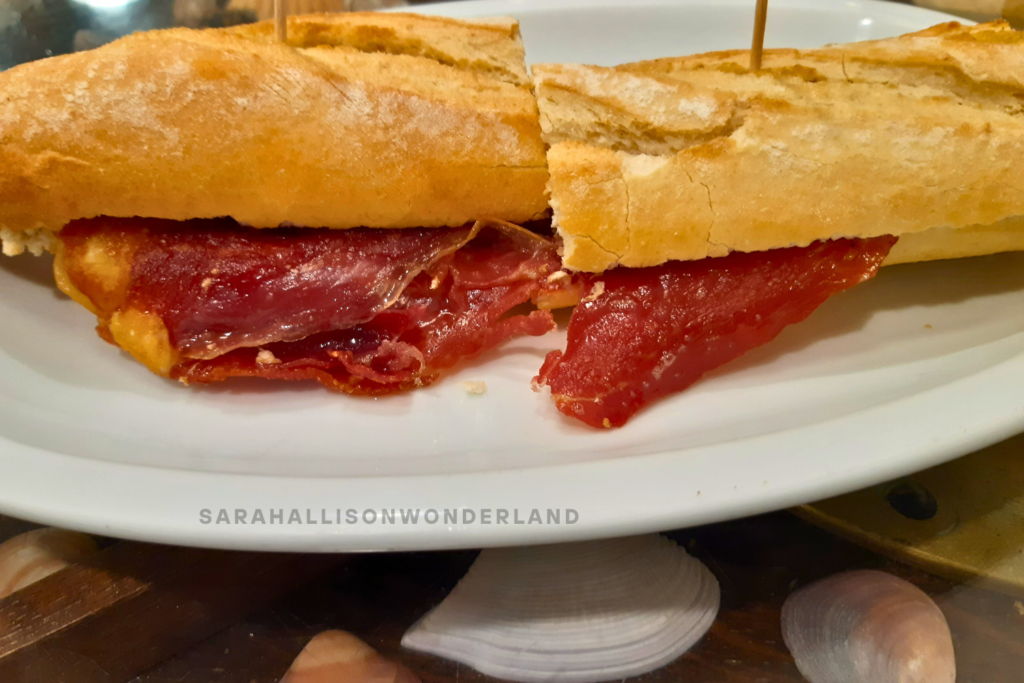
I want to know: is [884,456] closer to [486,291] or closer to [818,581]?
[818,581]

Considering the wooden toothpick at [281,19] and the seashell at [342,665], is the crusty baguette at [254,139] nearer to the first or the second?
the wooden toothpick at [281,19]

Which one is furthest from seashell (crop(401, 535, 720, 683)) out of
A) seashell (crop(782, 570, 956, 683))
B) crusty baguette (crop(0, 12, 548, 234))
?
crusty baguette (crop(0, 12, 548, 234))

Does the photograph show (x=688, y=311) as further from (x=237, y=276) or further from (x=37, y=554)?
(x=37, y=554)

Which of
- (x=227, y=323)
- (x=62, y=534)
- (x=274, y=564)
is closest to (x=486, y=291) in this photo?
(x=227, y=323)

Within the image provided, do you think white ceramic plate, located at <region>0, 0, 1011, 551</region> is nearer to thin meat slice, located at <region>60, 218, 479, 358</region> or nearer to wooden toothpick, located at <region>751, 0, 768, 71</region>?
thin meat slice, located at <region>60, 218, 479, 358</region>

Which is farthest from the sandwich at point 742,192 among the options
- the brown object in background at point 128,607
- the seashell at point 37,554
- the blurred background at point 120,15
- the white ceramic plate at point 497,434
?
the blurred background at point 120,15

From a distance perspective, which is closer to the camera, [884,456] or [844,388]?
[884,456]
